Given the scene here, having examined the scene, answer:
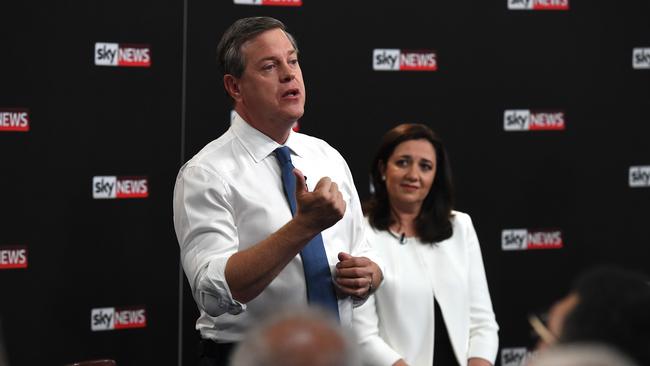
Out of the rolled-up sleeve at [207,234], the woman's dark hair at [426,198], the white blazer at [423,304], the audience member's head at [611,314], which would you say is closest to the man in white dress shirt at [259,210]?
the rolled-up sleeve at [207,234]

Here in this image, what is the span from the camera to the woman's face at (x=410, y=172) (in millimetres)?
3627

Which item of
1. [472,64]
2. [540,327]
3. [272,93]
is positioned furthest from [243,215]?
[472,64]

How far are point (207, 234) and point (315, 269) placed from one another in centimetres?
33

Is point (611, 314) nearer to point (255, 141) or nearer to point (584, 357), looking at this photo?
point (584, 357)

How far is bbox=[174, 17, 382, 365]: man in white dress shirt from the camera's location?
2277mm

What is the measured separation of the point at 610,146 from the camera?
4707 mm

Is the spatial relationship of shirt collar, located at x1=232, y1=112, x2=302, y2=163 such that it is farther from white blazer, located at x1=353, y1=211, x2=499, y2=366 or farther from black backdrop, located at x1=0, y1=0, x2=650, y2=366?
black backdrop, located at x1=0, y1=0, x2=650, y2=366

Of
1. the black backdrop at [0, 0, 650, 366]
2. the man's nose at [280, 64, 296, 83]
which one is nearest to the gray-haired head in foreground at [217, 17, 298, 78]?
the man's nose at [280, 64, 296, 83]

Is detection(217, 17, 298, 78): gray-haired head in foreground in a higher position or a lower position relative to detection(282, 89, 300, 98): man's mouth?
higher

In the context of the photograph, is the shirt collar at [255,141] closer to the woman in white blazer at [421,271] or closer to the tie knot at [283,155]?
the tie knot at [283,155]

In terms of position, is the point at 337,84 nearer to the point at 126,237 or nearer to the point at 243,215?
the point at 126,237

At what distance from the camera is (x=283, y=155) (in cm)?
263

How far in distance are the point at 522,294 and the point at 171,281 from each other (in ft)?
5.78

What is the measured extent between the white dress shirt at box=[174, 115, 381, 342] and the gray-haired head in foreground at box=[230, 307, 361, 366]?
1.49 m
